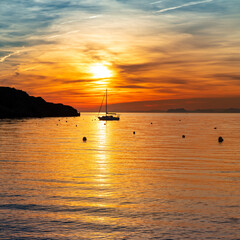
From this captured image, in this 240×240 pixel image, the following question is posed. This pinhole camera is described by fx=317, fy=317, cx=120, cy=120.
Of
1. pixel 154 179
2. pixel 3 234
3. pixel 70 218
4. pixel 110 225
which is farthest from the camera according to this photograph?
pixel 154 179

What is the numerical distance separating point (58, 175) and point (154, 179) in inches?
301

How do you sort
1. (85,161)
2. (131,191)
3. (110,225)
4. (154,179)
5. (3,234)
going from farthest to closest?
(85,161), (154,179), (131,191), (110,225), (3,234)

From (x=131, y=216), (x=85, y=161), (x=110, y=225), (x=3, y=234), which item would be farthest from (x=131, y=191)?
(x=85, y=161)

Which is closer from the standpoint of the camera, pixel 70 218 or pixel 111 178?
pixel 70 218

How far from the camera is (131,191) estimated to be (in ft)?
65.4

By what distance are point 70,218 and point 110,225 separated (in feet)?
6.78

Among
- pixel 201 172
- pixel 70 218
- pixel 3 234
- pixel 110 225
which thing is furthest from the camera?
pixel 201 172

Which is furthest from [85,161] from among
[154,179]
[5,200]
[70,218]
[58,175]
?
[70,218]

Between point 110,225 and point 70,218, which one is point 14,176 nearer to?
point 70,218

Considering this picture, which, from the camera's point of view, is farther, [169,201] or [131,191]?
[131,191]

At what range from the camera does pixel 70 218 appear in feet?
47.9

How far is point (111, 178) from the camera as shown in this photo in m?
24.1

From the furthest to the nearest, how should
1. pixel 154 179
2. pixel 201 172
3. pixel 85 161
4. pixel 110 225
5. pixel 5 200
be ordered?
pixel 85 161 → pixel 201 172 → pixel 154 179 → pixel 5 200 → pixel 110 225

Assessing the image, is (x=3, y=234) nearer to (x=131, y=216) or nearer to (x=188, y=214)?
(x=131, y=216)
